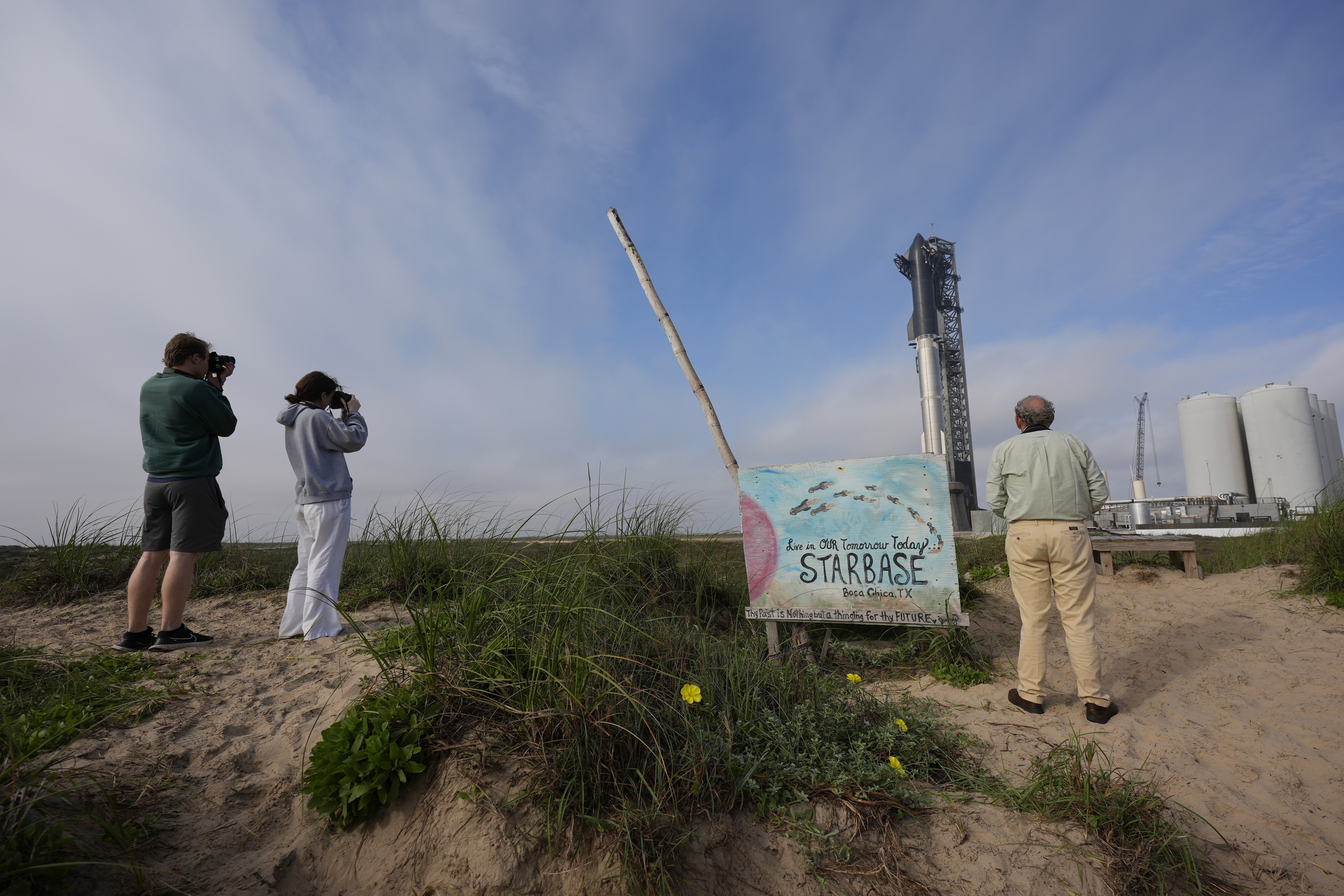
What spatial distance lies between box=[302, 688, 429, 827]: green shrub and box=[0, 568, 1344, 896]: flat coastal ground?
0.08m

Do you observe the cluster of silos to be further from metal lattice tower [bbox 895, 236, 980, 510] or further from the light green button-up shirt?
the light green button-up shirt

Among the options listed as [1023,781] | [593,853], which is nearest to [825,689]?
[1023,781]

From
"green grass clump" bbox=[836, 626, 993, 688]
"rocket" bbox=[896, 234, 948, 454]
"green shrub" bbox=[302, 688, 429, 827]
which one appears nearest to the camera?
"green shrub" bbox=[302, 688, 429, 827]

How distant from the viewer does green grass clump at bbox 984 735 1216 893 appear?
7.69 feet

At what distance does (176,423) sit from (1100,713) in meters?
6.20

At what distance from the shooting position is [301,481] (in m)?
4.17

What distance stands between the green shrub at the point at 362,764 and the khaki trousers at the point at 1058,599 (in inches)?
143

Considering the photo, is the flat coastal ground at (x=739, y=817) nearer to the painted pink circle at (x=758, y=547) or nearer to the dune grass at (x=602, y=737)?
the dune grass at (x=602, y=737)

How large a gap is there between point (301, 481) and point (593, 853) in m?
3.31

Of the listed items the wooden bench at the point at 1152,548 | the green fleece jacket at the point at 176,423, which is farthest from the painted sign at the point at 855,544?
the wooden bench at the point at 1152,548

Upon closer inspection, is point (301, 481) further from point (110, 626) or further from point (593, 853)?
point (593, 853)

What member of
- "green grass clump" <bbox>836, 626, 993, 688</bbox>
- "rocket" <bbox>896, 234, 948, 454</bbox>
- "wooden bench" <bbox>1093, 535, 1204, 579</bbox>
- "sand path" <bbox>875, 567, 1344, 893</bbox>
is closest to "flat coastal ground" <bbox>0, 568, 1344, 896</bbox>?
"sand path" <bbox>875, 567, 1344, 893</bbox>

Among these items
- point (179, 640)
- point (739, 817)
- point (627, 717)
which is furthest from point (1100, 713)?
point (179, 640)

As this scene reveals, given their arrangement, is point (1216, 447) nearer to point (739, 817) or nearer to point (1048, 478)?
point (1048, 478)
